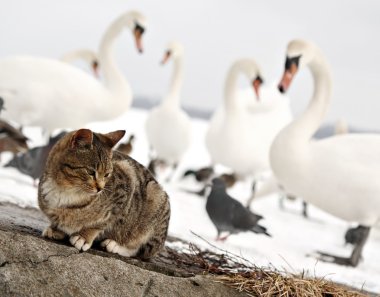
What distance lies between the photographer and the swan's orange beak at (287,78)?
696cm

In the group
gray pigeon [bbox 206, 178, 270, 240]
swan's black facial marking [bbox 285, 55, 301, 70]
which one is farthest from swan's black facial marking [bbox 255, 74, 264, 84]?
gray pigeon [bbox 206, 178, 270, 240]

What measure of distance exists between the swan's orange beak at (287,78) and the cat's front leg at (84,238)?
425cm

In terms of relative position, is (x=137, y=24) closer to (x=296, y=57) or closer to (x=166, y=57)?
(x=166, y=57)

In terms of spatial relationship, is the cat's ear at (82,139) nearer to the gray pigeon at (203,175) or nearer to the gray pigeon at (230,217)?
the gray pigeon at (230,217)

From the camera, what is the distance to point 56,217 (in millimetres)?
2998

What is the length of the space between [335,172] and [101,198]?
3.75 m

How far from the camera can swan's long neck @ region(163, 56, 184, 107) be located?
11617 millimetres

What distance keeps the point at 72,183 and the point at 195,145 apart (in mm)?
16911

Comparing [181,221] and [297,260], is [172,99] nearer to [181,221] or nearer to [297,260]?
[181,221]

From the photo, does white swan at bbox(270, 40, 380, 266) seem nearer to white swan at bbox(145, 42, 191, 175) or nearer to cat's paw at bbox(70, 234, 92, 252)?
cat's paw at bbox(70, 234, 92, 252)

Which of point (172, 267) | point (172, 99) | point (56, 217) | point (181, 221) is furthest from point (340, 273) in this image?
point (172, 99)

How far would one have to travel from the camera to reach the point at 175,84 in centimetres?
1285

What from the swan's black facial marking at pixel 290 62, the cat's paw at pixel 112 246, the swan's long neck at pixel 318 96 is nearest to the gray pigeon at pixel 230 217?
the swan's long neck at pixel 318 96

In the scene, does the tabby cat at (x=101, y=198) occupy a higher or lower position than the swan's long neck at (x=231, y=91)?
higher
